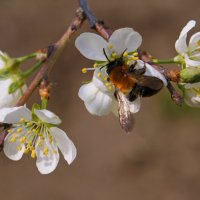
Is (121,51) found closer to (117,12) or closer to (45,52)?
(45,52)

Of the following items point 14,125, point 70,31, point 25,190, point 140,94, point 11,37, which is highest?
point 70,31

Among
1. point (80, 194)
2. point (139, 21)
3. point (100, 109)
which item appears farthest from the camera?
point (139, 21)

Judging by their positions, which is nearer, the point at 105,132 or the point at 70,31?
the point at 70,31

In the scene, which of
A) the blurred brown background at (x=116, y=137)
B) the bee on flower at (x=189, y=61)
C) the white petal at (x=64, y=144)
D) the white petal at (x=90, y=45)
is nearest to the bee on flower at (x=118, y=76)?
the white petal at (x=90, y=45)

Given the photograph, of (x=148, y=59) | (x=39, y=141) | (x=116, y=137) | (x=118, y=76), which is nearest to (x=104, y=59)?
(x=118, y=76)

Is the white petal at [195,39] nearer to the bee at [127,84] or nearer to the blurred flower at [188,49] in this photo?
the blurred flower at [188,49]

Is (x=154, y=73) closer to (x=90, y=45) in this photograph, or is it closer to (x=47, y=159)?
(x=90, y=45)

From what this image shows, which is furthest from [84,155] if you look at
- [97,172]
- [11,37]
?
[11,37]
